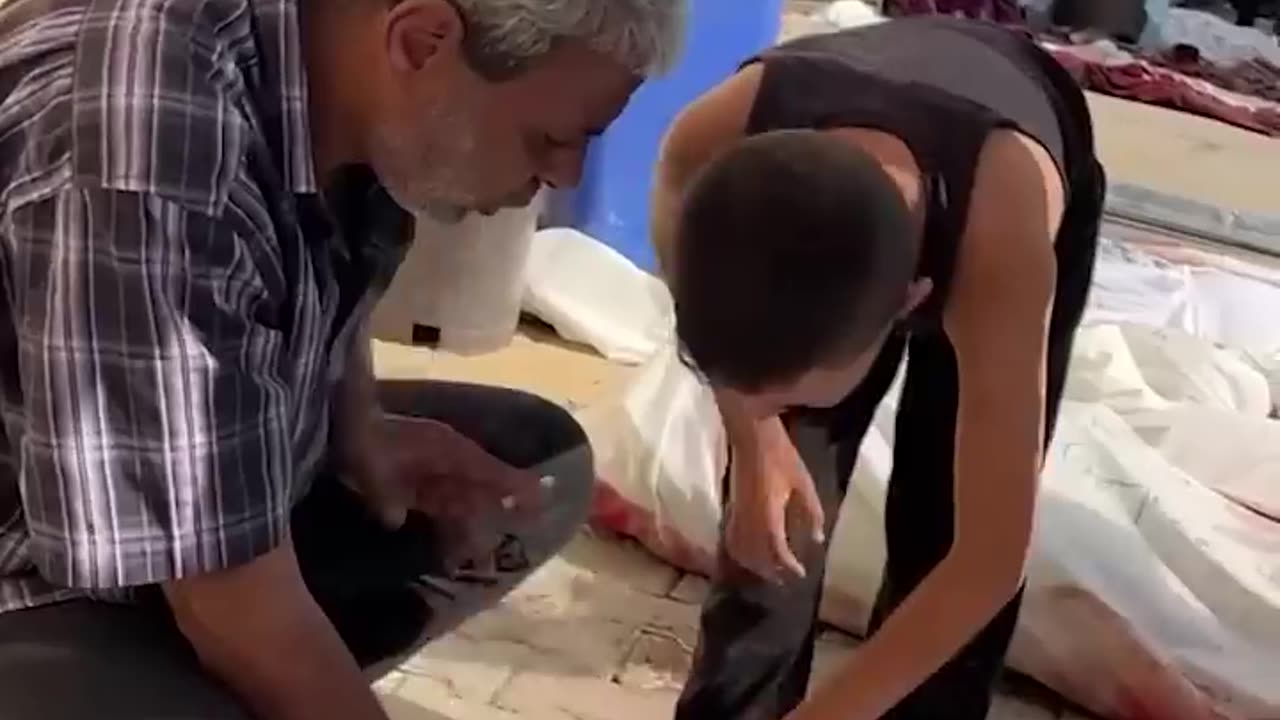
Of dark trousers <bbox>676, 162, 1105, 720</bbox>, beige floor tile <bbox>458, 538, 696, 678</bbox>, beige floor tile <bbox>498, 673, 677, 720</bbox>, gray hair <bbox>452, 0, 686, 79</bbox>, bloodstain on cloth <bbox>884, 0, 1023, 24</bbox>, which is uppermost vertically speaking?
gray hair <bbox>452, 0, 686, 79</bbox>

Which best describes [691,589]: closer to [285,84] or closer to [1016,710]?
[1016,710]

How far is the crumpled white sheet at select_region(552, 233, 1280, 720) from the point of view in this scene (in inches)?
59.4

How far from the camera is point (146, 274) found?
0.78m

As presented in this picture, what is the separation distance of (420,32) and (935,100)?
1.19ft

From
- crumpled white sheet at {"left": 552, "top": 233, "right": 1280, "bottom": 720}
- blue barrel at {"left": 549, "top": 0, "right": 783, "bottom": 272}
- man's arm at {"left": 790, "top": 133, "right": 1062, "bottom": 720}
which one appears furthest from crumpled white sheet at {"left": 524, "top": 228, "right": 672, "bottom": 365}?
man's arm at {"left": 790, "top": 133, "right": 1062, "bottom": 720}

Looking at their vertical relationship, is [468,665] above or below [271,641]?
below

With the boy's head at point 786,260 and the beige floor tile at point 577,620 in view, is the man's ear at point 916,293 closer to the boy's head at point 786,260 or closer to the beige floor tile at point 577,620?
the boy's head at point 786,260

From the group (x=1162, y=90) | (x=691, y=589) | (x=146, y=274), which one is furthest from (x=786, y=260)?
(x=1162, y=90)

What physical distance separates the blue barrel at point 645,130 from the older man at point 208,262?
1.19m

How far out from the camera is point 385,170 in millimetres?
954

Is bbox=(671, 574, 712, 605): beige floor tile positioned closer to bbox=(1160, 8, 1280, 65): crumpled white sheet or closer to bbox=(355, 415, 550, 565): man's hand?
bbox=(355, 415, 550, 565): man's hand

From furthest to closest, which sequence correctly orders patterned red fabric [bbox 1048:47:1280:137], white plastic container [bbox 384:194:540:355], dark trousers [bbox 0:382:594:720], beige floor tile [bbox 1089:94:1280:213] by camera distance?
1. patterned red fabric [bbox 1048:47:1280:137]
2. beige floor tile [bbox 1089:94:1280:213]
3. white plastic container [bbox 384:194:540:355]
4. dark trousers [bbox 0:382:594:720]

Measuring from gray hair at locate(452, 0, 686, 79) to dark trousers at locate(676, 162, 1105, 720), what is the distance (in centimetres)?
45

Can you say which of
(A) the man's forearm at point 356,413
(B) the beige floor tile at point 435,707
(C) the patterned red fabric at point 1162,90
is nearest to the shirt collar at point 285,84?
(A) the man's forearm at point 356,413
